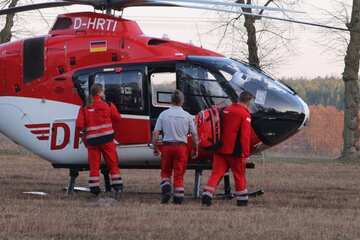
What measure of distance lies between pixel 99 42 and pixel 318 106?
84.5 m

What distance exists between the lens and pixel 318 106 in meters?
98.4

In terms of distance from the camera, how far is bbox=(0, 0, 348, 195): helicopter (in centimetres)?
1495

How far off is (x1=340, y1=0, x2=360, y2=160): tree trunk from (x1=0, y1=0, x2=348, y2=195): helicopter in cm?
1641

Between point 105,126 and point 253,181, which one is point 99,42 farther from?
point 253,181

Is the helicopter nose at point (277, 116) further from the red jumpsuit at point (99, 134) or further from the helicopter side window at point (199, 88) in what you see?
the red jumpsuit at point (99, 134)

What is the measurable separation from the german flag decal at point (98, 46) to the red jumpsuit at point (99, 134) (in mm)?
1373

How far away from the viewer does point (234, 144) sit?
13.8 metres

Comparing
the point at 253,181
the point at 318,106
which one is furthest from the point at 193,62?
the point at 318,106

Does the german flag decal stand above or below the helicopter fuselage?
above

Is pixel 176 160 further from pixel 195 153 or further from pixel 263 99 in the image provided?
pixel 263 99

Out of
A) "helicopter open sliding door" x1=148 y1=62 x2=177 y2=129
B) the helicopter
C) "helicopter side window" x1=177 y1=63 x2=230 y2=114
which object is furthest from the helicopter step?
"helicopter side window" x1=177 y1=63 x2=230 y2=114

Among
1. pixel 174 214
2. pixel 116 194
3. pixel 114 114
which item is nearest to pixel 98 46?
pixel 114 114

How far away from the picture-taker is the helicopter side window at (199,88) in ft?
48.9

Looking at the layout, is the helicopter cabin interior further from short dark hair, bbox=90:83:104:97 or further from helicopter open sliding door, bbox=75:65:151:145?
short dark hair, bbox=90:83:104:97
